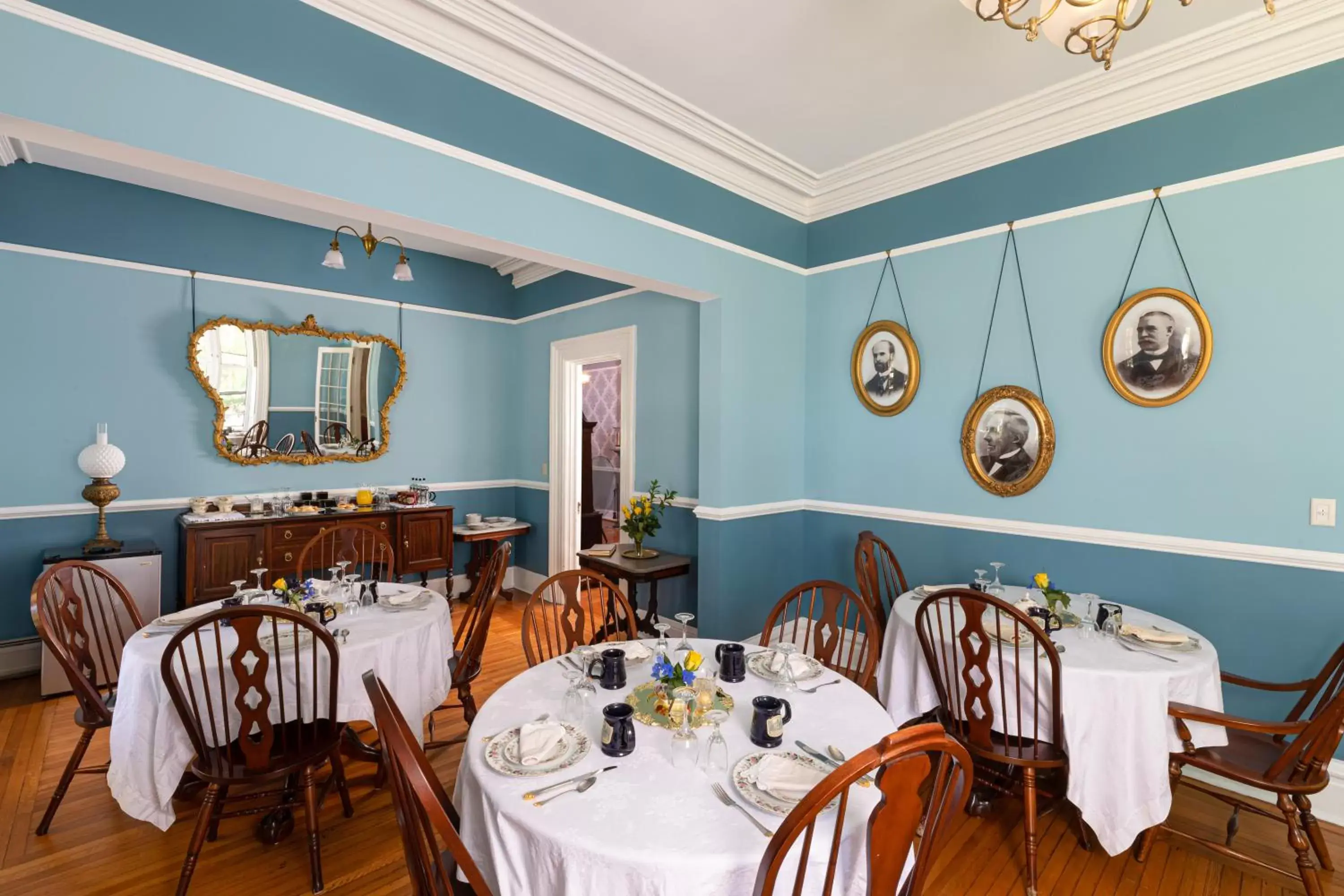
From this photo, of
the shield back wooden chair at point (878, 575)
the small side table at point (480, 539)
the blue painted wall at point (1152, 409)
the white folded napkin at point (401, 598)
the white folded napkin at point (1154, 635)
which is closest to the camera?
the white folded napkin at point (1154, 635)

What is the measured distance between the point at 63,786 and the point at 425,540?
266cm

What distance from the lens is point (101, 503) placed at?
3736 mm

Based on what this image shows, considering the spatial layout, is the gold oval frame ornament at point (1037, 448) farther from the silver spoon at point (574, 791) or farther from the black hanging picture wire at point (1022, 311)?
the silver spoon at point (574, 791)

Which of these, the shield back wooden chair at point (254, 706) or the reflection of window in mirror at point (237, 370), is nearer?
the shield back wooden chair at point (254, 706)

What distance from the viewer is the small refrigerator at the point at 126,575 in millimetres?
3459

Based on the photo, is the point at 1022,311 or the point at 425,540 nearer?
the point at 1022,311

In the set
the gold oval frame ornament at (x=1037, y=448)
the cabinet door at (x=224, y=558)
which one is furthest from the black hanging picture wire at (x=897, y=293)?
the cabinet door at (x=224, y=558)

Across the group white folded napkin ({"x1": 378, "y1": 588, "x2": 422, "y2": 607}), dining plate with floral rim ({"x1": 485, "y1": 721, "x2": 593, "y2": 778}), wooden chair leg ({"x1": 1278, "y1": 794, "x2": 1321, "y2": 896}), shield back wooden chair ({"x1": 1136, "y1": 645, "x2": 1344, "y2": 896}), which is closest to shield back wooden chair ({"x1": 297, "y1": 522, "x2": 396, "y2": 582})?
white folded napkin ({"x1": 378, "y1": 588, "x2": 422, "y2": 607})

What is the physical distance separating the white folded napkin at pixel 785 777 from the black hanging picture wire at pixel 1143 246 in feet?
9.35

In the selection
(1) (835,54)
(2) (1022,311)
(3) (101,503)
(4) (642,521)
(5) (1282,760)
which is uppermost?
(1) (835,54)

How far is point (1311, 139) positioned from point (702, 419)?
307 centimetres

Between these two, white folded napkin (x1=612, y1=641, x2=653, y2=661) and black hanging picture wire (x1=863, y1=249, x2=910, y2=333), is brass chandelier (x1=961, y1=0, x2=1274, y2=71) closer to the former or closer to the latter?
black hanging picture wire (x1=863, y1=249, x2=910, y2=333)

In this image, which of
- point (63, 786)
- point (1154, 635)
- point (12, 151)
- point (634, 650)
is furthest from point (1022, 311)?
point (12, 151)

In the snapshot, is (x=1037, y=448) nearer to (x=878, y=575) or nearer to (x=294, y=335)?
(x=878, y=575)
